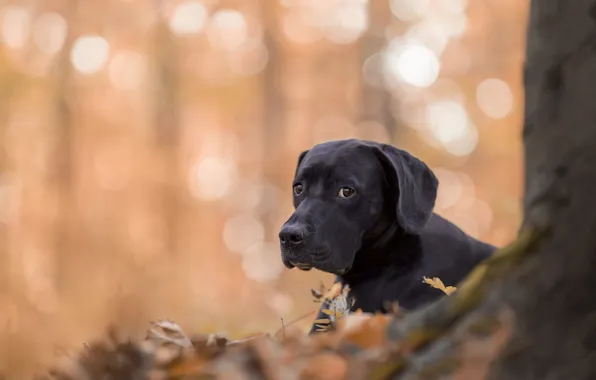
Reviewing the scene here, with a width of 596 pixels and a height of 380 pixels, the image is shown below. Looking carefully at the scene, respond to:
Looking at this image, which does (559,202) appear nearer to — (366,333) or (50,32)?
(366,333)

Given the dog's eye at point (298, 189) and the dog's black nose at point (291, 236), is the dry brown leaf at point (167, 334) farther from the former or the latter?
the dog's eye at point (298, 189)

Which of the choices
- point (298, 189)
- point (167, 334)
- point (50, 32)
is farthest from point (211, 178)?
point (167, 334)

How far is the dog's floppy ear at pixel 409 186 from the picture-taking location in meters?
4.00

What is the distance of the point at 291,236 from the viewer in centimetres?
403

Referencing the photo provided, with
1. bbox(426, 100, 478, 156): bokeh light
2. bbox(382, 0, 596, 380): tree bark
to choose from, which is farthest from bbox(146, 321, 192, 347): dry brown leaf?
bbox(426, 100, 478, 156): bokeh light

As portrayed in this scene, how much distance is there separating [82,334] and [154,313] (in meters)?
1.70

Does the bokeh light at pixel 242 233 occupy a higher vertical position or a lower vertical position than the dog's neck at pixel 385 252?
lower

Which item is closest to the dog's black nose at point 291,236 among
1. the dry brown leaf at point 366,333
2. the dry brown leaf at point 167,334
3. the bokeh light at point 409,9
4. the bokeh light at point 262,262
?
the dry brown leaf at point 167,334

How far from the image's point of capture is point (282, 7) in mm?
19031

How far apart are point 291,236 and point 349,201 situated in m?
0.42

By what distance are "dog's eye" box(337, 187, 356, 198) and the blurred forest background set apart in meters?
11.7

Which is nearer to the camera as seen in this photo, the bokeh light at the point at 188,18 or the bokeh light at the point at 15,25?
the bokeh light at the point at 15,25

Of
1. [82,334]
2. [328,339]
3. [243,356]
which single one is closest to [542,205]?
[328,339]

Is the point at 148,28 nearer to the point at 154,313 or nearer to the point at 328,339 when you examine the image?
the point at 154,313
